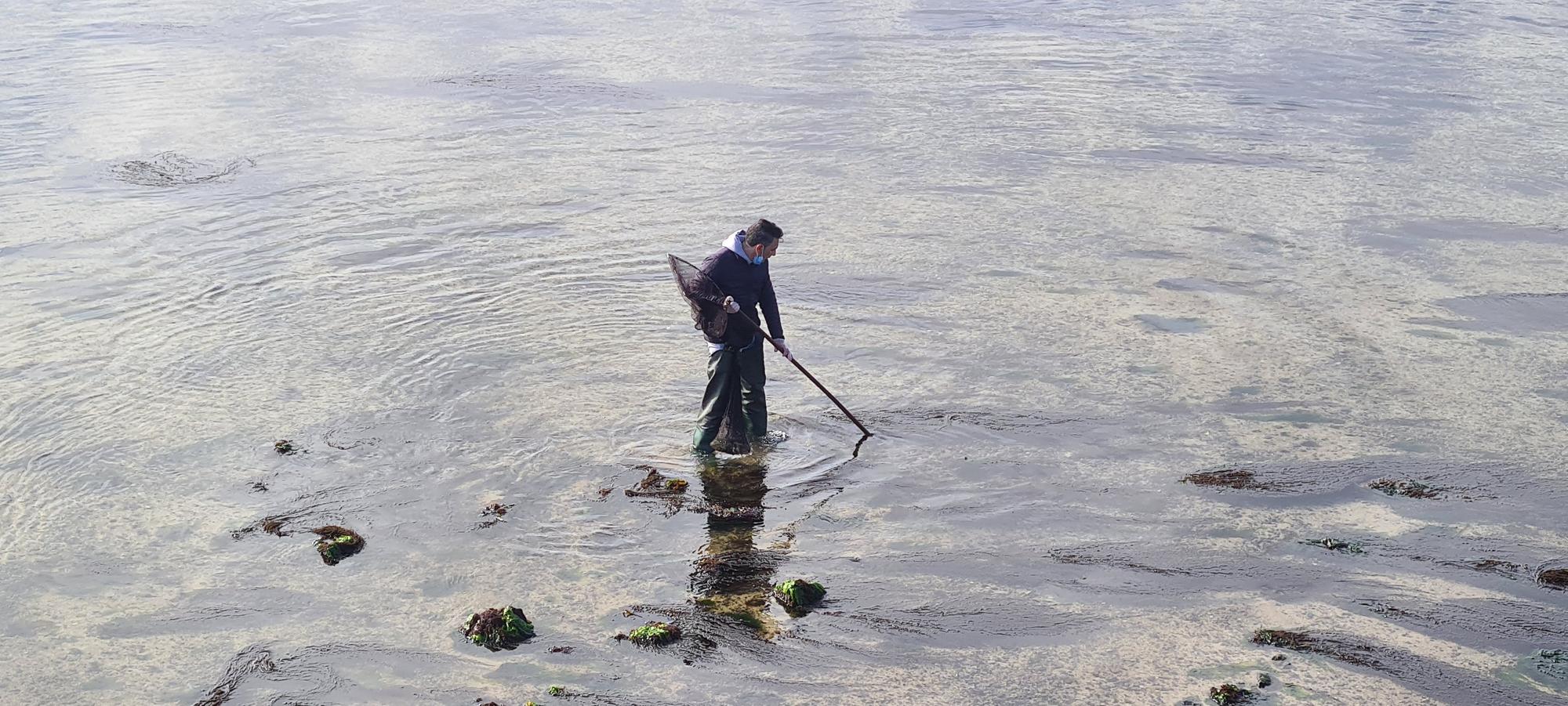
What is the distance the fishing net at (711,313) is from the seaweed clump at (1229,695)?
3500mm

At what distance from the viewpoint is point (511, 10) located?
24.9 metres

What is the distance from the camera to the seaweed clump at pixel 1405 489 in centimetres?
763

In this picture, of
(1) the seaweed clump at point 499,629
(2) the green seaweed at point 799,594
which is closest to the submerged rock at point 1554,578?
(2) the green seaweed at point 799,594

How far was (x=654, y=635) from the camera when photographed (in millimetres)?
6297

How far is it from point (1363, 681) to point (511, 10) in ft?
72.9

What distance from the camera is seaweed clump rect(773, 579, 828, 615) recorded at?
6609 millimetres

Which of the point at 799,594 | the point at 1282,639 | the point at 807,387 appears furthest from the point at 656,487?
the point at 1282,639

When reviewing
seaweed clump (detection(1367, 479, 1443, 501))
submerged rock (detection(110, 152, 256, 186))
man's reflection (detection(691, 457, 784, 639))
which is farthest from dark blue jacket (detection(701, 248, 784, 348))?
submerged rock (detection(110, 152, 256, 186))

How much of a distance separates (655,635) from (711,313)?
7.65ft

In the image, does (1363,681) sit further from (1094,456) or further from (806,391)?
(806,391)

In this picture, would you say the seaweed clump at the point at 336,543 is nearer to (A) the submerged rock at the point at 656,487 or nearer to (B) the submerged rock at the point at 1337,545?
(A) the submerged rock at the point at 656,487

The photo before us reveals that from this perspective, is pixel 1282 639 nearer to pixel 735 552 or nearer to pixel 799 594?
pixel 799 594

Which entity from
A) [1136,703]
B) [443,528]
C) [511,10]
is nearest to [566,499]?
[443,528]

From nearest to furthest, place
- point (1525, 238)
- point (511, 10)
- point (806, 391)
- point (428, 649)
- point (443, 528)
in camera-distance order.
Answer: point (428, 649), point (443, 528), point (806, 391), point (1525, 238), point (511, 10)
